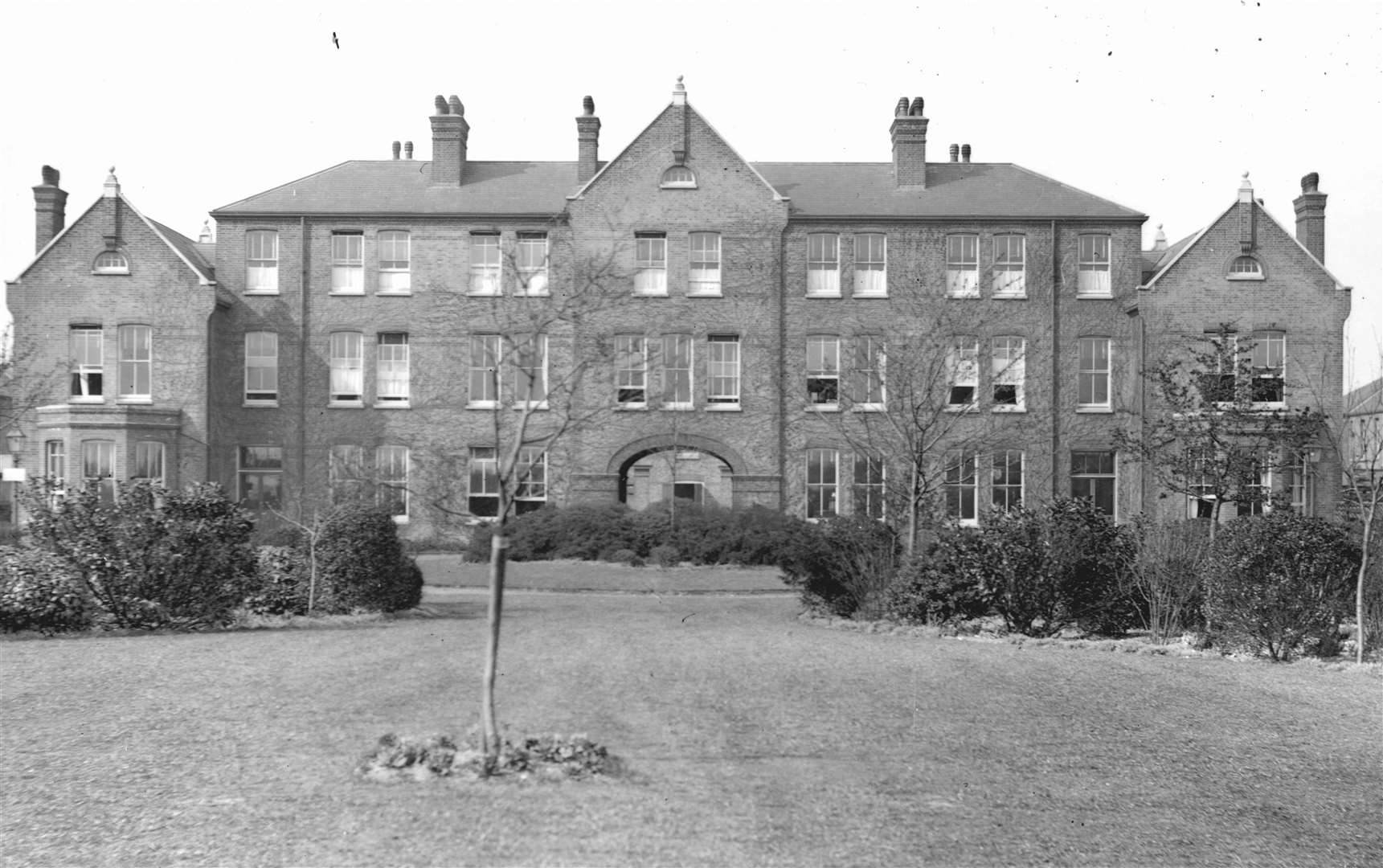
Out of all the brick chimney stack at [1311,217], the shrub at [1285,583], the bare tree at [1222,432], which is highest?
the brick chimney stack at [1311,217]

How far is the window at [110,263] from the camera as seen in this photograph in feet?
119

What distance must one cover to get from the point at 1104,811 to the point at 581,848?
10.7ft

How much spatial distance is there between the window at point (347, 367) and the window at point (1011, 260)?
20.3 metres

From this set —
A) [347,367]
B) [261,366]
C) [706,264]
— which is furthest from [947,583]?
[261,366]

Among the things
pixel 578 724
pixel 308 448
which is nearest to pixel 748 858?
pixel 578 724

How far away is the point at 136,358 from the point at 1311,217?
125 feet

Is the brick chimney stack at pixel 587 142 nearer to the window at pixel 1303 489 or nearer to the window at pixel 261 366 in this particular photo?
the window at pixel 261 366

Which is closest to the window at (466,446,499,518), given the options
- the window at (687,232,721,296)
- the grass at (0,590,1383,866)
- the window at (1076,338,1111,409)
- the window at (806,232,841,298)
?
the window at (687,232,721,296)

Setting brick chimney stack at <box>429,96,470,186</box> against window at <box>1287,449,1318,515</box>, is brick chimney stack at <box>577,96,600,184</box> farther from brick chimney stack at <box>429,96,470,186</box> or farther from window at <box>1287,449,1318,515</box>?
window at <box>1287,449,1318,515</box>

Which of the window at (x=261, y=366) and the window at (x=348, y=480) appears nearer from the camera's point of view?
the window at (x=348, y=480)

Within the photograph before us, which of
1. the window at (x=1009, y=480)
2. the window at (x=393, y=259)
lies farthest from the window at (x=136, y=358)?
the window at (x=1009, y=480)

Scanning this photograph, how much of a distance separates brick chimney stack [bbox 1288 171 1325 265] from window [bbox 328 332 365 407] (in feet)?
102

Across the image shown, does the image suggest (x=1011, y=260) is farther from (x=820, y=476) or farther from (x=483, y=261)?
(x=483, y=261)

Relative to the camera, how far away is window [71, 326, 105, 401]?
3625 centimetres
